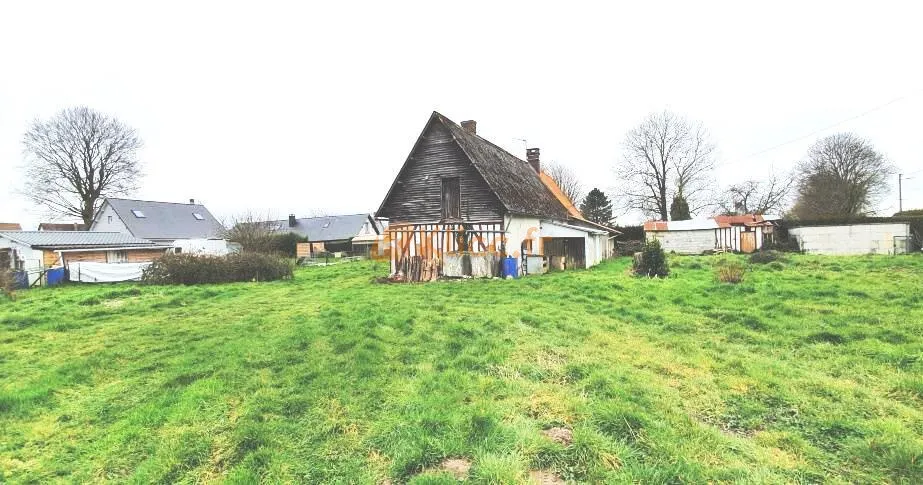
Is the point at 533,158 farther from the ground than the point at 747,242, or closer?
farther from the ground

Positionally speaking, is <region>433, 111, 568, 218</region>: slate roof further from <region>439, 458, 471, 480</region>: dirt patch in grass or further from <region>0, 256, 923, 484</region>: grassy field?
<region>439, 458, 471, 480</region>: dirt patch in grass

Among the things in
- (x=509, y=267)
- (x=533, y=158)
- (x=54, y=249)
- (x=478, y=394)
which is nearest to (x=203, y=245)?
(x=54, y=249)

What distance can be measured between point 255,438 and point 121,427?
1681 millimetres

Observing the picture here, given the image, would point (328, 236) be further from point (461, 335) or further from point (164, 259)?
point (461, 335)

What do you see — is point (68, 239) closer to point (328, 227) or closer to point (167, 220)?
point (167, 220)

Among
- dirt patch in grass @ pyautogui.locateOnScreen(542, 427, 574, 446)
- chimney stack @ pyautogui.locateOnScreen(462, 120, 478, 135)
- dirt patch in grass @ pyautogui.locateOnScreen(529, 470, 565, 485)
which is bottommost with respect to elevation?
dirt patch in grass @ pyautogui.locateOnScreen(529, 470, 565, 485)

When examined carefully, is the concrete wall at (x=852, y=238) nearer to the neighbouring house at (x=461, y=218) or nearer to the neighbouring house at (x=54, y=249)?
the neighbouring house at (x=461, y=218)

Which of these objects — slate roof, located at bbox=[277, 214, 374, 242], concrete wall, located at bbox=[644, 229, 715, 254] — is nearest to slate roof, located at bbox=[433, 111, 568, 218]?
concrete wall, located at bbox=[644, 229, 715, 254]

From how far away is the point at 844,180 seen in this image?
131 ft

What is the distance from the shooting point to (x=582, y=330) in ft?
24.1

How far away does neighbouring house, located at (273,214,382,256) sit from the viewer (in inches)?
1791

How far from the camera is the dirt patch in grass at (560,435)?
355cm

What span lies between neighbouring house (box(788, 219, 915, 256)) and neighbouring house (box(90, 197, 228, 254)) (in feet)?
145

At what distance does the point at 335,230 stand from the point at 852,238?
45.7 metres
